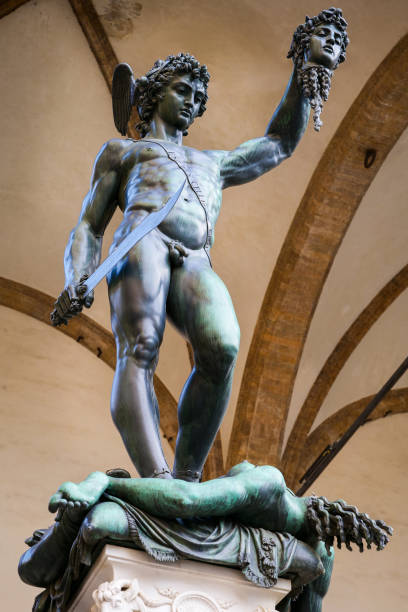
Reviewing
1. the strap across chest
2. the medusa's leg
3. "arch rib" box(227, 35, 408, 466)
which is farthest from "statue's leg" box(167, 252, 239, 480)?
"arch rib" box(227, 35, 408, 466)

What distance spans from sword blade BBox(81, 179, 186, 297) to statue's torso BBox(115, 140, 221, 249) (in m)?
0.07

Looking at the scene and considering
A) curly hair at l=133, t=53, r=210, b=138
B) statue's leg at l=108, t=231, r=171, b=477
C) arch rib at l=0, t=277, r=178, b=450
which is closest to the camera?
statue's leg at l=108, t=231, r=171, b=477

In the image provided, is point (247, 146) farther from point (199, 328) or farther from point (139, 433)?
point (139, 433)

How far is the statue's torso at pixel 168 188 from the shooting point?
112 inches

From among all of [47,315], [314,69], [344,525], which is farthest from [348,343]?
[344,525]

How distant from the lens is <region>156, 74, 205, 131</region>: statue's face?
3.20 meters

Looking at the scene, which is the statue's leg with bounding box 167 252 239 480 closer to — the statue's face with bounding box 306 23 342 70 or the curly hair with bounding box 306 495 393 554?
the curly hair with bounding box 306 495 393 554

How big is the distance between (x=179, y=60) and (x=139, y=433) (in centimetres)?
133

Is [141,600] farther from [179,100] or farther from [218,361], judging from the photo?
[179,100]

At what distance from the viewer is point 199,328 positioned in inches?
102

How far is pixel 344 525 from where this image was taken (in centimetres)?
217

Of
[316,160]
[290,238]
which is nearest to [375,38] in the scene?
[316,160]

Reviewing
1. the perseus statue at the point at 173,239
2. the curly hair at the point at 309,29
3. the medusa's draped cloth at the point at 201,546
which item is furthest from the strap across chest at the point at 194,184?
the medusa's draped cloth at the point at 201,546

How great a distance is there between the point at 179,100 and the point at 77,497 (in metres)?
1.57
